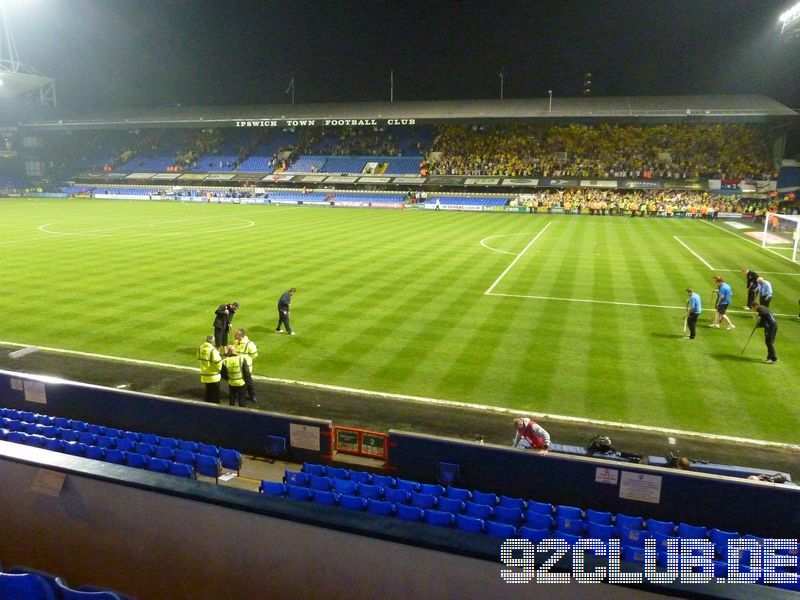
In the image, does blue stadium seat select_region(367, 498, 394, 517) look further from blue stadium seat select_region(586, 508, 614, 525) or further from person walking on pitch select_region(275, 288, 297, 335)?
person walking on pitch select_region(275, 288, 297, 335)

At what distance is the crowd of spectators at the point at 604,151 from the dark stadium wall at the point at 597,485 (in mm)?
62192

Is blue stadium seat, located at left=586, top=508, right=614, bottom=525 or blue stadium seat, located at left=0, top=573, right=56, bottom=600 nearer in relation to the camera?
blue stadium seat, located at left=0, top=573, right=56, bottom=600

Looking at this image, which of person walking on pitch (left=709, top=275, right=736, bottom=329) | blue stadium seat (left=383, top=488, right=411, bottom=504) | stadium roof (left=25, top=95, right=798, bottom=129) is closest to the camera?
blue stadium seat (left=383, top=488, right=411, bottom=504)

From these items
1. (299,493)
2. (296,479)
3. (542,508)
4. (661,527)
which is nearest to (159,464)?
(296,479)

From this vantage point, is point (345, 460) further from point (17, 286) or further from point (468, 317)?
point (17, 286)

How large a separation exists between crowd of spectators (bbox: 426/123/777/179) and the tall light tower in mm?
53420

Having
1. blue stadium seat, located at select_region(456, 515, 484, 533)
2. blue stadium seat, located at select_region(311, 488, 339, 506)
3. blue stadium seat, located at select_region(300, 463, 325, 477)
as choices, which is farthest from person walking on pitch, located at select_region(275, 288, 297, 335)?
blue stadium seat, located at select_region(456, 515, 484, 533)

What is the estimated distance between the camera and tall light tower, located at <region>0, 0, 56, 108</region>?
215 ft

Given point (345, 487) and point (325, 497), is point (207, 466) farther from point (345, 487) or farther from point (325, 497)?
point (325, 497)

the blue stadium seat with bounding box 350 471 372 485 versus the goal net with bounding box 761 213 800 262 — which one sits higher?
the goal net with bounding box 761 213 800 262

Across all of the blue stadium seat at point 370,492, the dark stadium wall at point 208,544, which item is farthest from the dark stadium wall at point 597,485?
the dark stadium wall at point 208,544

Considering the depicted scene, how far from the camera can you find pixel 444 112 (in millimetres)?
68812

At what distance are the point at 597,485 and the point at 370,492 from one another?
3.55 metres

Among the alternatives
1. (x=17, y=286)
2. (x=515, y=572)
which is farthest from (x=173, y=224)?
(x=515, y=572)
